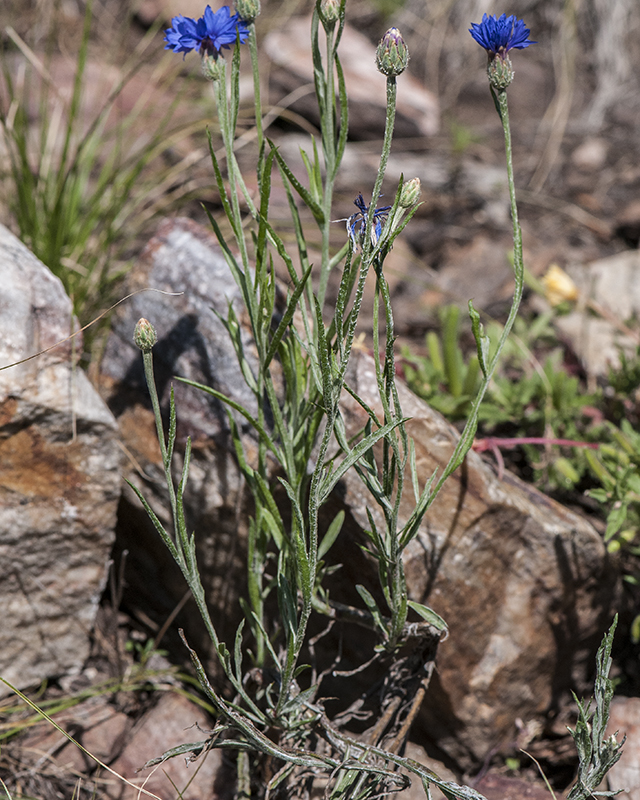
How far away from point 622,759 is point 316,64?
62.2 inches

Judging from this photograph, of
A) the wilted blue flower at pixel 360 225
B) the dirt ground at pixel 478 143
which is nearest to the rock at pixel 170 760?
the wilted blue flower at pixel 360 225

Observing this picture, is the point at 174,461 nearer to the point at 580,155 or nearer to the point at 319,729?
the point at 319,729

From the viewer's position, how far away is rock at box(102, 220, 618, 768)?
1.55m

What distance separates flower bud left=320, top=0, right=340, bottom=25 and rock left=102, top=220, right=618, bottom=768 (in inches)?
26.9

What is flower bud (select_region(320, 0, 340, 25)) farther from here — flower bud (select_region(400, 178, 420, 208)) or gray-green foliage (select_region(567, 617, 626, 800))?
gray-green foliage (select_region(567, 617, 626, 800))

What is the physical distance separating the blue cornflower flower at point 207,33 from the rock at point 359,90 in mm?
3034

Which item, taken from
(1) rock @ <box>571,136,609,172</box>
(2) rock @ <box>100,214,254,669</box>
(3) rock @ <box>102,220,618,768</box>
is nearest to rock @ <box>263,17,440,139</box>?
(1) rock @ <box>571,136,609,172</box>

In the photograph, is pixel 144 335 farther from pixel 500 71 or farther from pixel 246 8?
pixel 500 71

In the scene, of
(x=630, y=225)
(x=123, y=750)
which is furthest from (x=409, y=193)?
(x=630, y=225)

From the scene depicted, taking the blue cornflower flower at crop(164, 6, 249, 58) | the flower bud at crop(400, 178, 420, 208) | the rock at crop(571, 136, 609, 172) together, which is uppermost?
the rock at crop(571, 136, 609, 172)

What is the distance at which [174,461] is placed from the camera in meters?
1.67

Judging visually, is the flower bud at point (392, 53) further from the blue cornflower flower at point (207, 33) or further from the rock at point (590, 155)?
the rock at point (590, 155)

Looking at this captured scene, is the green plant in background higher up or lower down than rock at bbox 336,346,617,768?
higher up

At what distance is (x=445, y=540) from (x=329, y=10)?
1.05 meters
